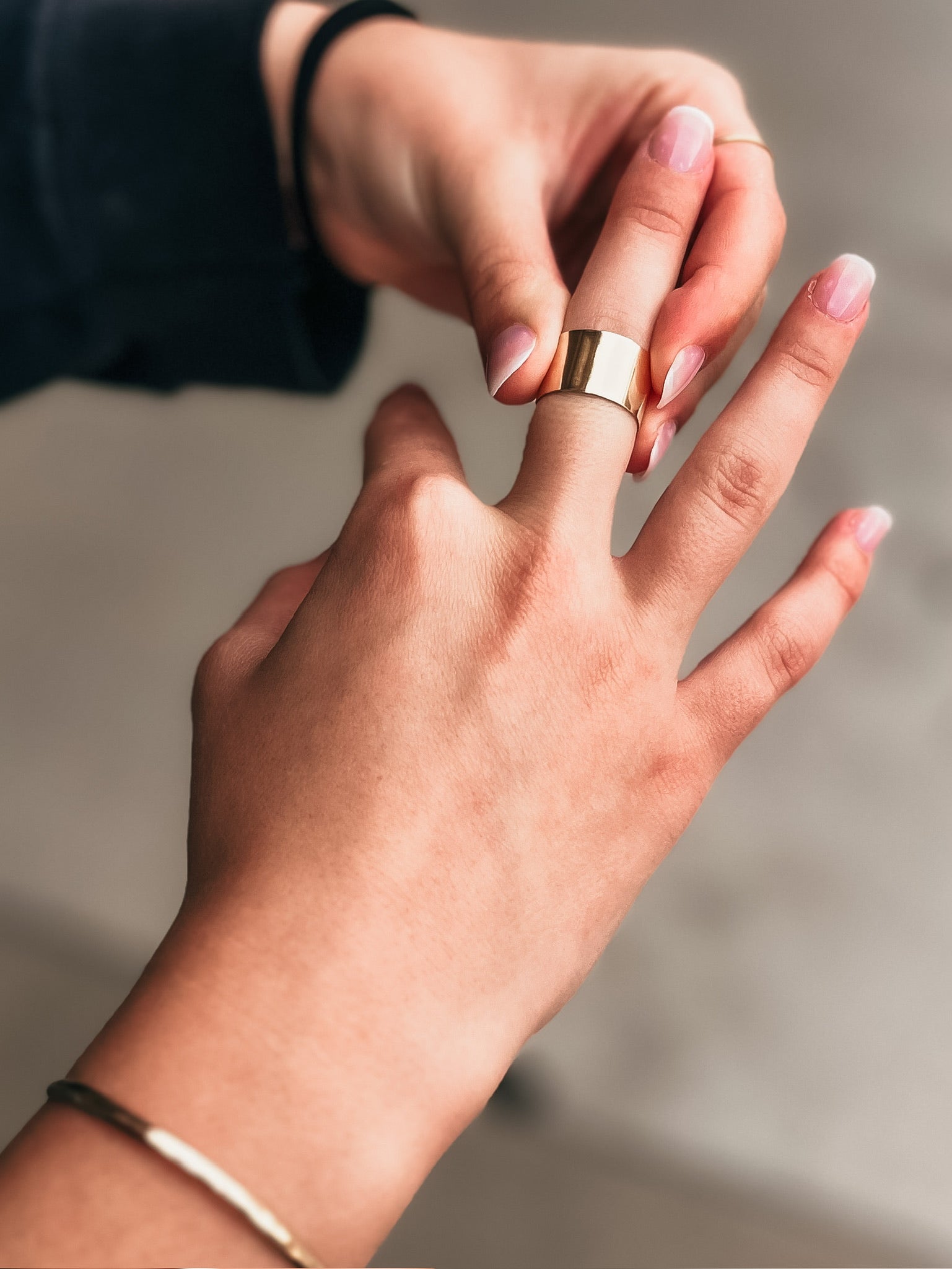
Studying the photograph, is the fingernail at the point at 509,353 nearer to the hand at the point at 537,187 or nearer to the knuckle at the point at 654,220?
the hand at the point at 537,187

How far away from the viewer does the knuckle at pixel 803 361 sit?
21.8 inches

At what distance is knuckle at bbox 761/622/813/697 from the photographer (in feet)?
1.85

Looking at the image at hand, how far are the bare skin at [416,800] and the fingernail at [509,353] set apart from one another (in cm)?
3

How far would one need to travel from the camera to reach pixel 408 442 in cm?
55

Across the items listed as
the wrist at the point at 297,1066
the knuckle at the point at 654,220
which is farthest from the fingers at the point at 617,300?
the wrist at the point at 297,1066

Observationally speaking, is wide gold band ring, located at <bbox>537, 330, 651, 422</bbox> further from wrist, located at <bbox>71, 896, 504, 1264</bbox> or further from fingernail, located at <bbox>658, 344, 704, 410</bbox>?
wrist, located at <bbox>71, 896, 504, 1264</bbox>

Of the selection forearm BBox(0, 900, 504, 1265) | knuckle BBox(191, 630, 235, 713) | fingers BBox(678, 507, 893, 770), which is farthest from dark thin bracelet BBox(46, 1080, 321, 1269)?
fingers BBox(678, 507, 893, 770)

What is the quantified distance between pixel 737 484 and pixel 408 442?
0.64 ft

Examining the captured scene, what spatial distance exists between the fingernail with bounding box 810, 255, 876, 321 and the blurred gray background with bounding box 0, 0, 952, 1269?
33 cm

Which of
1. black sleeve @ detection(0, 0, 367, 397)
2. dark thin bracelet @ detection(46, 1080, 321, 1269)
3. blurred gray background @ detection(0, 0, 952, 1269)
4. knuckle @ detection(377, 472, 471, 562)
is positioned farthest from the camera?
blurred gray background @ detection(0, 0, 952, 1269)

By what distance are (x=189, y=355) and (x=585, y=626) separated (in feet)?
1.78

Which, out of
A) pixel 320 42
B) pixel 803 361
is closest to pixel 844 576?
pixel 803 361

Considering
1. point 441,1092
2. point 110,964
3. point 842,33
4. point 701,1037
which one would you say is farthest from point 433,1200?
point 842,33

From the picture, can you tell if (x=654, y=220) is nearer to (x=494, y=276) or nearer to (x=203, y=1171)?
(x=494, y=276)
